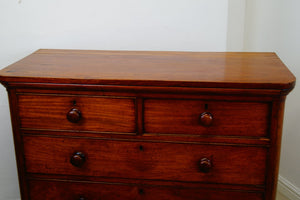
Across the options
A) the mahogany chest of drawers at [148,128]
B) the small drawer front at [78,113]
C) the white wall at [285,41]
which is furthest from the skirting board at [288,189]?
the small drawer front at [78,113]

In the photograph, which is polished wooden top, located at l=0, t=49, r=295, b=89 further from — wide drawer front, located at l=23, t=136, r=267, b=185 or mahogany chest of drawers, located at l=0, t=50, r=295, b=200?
wide drawer front, located at l=23, t=136, r=267, b=185

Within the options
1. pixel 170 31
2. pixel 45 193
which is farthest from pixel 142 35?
pixel 45 193

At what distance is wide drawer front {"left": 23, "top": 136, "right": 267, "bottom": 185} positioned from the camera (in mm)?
1431

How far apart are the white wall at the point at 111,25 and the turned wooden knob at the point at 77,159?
66 centimetres

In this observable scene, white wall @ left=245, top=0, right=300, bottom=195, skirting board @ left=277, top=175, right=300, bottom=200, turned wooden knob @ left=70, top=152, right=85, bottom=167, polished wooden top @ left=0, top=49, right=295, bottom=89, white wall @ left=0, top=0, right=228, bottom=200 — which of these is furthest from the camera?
skirting board @ left=277, top=175, right=300, bottom=200

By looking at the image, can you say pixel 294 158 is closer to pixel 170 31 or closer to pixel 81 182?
pixel 170 31

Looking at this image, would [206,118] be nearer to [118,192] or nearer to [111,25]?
[118,192]

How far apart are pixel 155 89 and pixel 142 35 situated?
0.64 meters

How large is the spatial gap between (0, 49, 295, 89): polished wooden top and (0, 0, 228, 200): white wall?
192 mm

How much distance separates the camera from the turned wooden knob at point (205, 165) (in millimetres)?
1424

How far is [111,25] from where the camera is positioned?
1.91 metres

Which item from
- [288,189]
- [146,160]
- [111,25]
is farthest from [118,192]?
[288,189]

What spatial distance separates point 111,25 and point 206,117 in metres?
0.79

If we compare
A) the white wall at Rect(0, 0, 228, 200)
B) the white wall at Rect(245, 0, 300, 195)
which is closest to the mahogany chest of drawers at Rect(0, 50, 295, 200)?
the white wall at Rect(0, 0, 228, 200)
